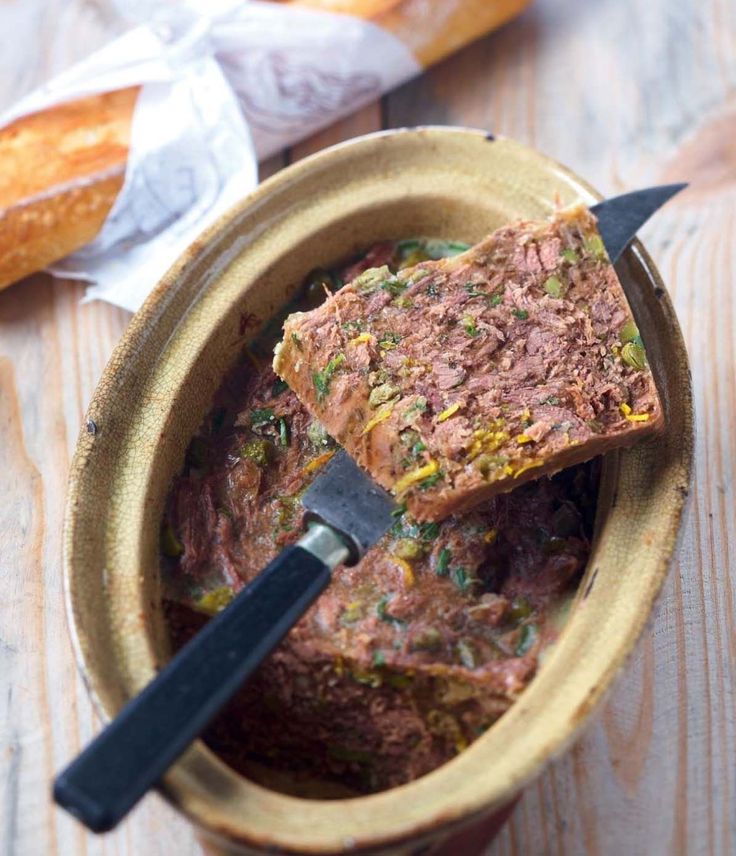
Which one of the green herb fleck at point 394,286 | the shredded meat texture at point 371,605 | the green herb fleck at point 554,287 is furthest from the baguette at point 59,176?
the green herb fleck at point 554,287

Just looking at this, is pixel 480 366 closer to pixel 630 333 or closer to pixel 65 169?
pixel 630 333

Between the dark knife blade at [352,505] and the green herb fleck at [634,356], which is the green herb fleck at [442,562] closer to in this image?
the dark knife blade at [352,505]

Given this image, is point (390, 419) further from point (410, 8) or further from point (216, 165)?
point (410, 8)

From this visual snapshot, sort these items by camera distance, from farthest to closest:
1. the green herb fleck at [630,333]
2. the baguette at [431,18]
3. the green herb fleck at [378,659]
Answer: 1. the baguette at [431,18]
2. the green herb fleck at [630,333]
3. the green herb fleck at [378,659]

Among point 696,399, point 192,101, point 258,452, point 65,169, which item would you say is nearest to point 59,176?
point 65,169

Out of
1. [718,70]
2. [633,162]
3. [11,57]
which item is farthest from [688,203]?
[11,57]

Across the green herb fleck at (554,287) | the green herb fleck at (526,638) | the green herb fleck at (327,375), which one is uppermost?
the green herb fleck at (327,375)
